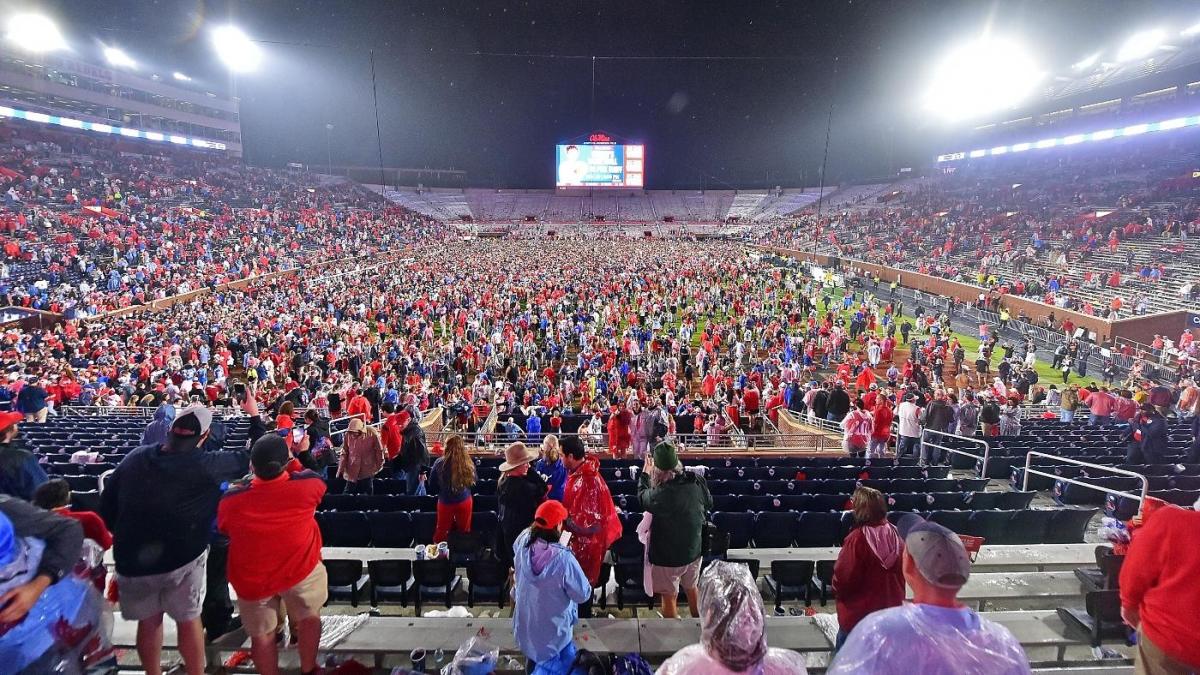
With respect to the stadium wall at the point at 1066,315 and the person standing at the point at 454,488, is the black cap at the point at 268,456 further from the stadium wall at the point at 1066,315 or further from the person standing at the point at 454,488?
the stadium wall at the point at 1066,315

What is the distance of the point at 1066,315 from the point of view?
A: 21031 millimetres

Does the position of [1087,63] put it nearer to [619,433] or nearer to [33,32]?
[619,433]

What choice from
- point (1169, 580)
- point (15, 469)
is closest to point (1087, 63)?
point (1169, 580)

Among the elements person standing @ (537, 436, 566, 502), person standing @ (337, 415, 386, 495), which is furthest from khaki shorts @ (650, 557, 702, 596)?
person standing @ (337, 415, 386, 495)

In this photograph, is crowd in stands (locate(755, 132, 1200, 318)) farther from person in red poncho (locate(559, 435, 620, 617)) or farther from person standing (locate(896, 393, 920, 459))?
person in red poncho (locate(559, 435, 620, 617))

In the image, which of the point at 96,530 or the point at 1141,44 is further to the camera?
the point at 1141,44

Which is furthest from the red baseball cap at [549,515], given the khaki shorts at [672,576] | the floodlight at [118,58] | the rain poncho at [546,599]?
the floodlight at [118,58]

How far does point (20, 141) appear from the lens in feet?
130

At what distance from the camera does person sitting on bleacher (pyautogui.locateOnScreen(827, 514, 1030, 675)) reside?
6.35 ft

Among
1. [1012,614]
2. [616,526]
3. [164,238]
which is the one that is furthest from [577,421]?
[164,238]

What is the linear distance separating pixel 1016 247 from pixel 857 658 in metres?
38.6

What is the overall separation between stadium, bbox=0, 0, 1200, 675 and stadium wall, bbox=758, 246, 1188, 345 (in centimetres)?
15

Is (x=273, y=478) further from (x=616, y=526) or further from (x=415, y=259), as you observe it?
(x=415, y=259)

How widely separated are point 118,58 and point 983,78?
81689 mm
